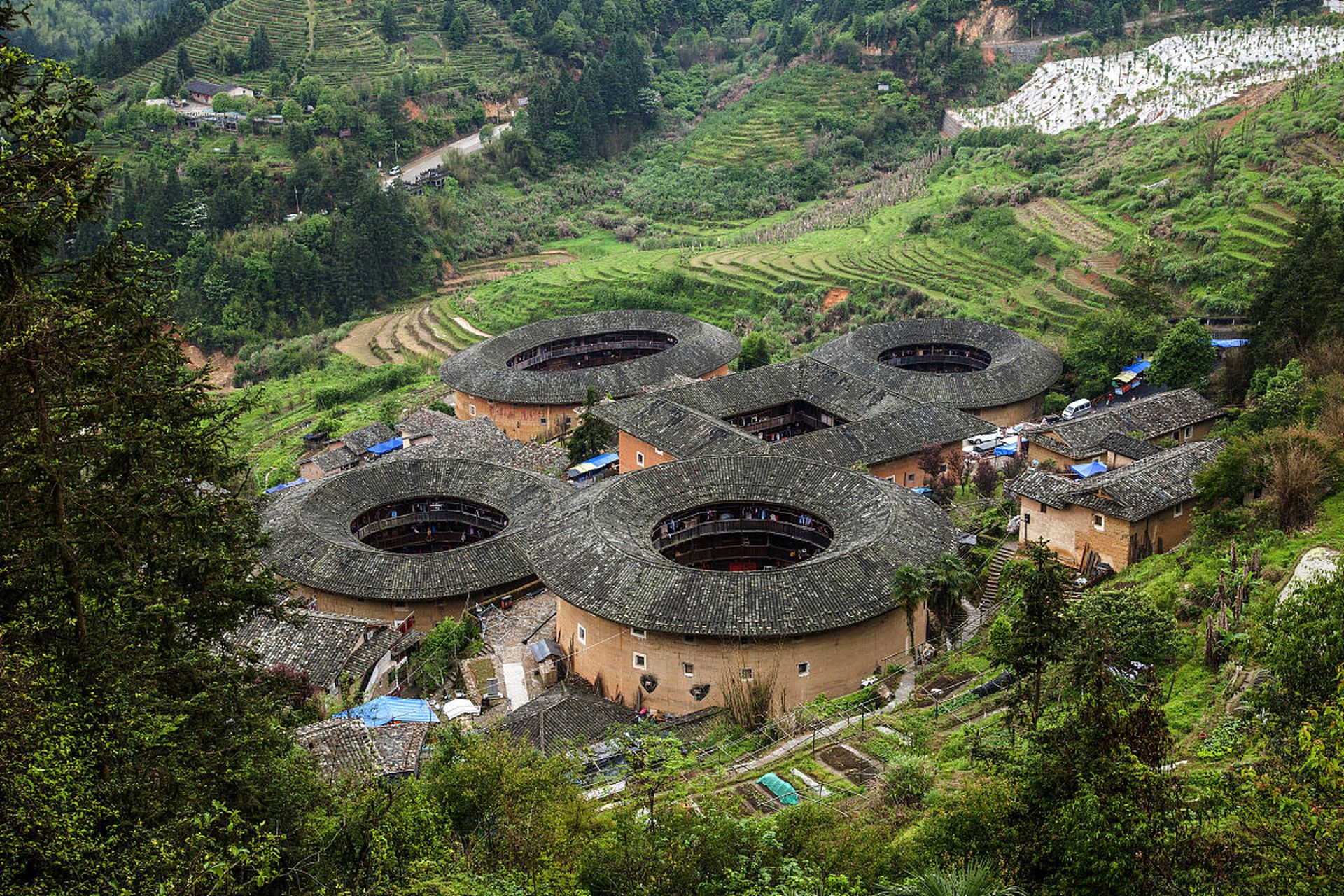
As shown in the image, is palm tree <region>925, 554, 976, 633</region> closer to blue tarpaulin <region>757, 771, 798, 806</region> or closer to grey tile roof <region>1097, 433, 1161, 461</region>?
blue tarpaulin <region>757, 771, 798, 806</region>

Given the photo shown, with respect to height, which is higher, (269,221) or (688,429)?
(269,221)

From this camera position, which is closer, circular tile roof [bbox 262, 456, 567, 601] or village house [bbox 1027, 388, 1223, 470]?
circular tile roof [bbox 262, 456, 567, 601]

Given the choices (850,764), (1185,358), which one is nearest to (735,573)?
(850,764)

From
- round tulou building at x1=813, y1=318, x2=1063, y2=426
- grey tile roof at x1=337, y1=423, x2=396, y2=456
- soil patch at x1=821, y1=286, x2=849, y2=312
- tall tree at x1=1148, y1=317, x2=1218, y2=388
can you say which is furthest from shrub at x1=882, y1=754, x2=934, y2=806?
soil patch at x1=821, y1=286, x2=849, y2=312

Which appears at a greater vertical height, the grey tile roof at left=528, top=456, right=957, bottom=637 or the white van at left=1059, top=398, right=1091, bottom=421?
the grey tile roof at left=528, top=456, right=957, bottom=637

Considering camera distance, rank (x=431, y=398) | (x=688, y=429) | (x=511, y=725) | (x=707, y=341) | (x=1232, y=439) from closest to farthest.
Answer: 1. (x=511, y=725)
2. (x=1232, y=439)
3. (x=688, y=429)
4. (x=707, y=341)
5. (x=431, y=398)

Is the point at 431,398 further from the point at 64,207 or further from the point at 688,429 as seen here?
the point at 64,207

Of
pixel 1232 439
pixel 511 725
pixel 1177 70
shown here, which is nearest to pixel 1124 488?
pixel 1232 439
